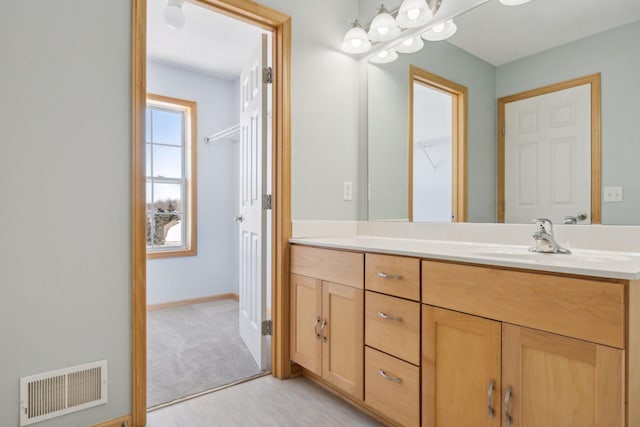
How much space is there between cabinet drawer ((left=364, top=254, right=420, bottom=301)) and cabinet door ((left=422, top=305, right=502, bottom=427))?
0.10 metres

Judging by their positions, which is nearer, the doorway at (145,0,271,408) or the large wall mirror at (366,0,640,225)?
the large wall mirror at (366,0,640,225)

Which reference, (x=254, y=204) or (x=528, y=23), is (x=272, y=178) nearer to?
(x=254, y=204)

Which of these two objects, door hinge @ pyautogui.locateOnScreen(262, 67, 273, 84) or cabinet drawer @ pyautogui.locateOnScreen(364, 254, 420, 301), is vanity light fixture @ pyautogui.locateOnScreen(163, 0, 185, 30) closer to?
door hinge @ pyautogui.locateOnScreen(262, 67, 273, 84)

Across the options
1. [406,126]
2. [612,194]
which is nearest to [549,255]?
[612,194]

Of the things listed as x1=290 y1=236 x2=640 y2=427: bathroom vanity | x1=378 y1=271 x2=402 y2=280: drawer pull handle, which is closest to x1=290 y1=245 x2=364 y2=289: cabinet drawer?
x1=290 y1=236 x2=640 y2=427: bathroom vanity

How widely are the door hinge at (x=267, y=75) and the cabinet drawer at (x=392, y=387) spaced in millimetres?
1592

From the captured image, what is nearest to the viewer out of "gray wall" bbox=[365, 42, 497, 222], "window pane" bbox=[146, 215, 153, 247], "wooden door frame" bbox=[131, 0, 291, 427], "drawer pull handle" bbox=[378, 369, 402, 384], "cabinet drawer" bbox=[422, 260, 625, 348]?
"cabinet drawer" bbox=[422, 260, 625, 348]

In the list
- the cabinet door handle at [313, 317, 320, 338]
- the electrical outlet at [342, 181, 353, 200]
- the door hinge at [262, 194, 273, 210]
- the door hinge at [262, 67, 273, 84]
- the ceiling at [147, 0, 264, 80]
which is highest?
the ceiling at [147, 0, 264, 80]

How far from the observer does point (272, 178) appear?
208cm

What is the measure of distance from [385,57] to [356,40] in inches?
8.5

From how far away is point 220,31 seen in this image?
117 inches

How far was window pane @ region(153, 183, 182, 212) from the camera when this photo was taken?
374 centimetres
